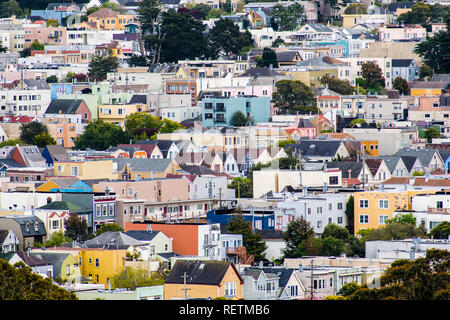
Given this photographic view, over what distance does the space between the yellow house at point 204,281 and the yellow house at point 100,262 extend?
143 inches

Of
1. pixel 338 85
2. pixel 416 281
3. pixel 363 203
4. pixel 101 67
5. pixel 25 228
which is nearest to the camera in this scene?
pixel 416 281

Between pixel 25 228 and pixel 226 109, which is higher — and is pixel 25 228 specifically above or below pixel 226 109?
below

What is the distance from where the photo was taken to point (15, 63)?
79188mm

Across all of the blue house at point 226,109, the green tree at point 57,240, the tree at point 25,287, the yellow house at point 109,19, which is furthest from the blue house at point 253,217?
the yellow house at point 109,19

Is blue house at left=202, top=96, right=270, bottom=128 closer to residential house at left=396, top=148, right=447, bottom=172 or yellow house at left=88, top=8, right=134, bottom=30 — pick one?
residential house at left=396, top=148, right=447, bottom=172

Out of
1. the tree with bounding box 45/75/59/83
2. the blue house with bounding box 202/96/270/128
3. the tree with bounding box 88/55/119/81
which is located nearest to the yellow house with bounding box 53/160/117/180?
the blue house with bounding box 202/96/270/128

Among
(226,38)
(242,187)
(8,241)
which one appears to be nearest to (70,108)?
(242,187)

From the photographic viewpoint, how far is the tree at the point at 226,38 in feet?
267

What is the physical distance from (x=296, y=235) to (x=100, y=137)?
24913mm

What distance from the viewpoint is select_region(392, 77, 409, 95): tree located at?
233ft

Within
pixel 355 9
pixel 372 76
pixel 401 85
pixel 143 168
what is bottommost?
pixel 143 168

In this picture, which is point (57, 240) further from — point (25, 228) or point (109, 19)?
point (109, 19)

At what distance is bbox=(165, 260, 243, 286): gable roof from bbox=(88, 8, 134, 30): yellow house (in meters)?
71.4

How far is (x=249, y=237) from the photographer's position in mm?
31875
